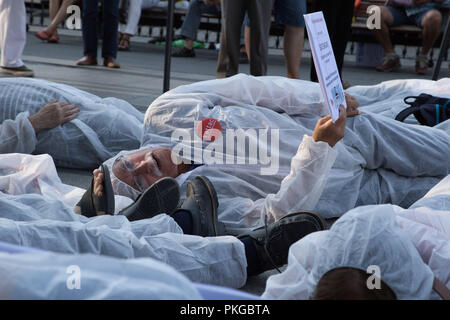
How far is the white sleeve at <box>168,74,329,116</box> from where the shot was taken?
320cm

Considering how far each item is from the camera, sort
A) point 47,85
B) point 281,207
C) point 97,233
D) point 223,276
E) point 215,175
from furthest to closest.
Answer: point 47,85 < point 215,175 < point 281,207 < point 223,276 < point 97,233

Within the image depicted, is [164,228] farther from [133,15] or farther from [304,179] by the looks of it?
[133,15]

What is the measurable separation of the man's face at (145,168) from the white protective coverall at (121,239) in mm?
545

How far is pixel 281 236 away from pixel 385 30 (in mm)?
5968

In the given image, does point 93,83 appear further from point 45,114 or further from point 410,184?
point 410,184

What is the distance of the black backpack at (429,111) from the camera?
3627 mm

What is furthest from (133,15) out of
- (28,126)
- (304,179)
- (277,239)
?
(277,239)

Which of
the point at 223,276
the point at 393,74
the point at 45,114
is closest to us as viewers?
the point at 223,276

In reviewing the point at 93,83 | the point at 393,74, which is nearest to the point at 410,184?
the point at 93,83

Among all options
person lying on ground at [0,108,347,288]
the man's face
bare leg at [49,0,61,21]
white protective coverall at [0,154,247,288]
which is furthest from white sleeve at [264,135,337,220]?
bare leg at [49,0,61,21]

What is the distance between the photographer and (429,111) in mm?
3639

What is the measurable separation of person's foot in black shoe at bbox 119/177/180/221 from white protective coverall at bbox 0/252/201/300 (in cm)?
145
